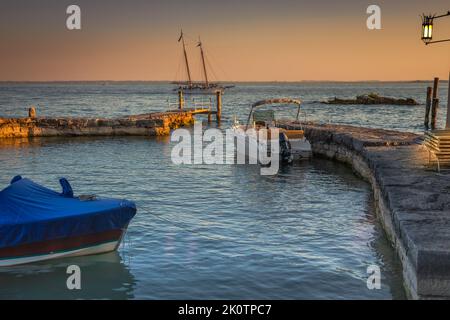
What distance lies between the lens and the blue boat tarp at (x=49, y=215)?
10.4 m

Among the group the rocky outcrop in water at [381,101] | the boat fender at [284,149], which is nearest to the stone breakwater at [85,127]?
the boat fender at [284,149]

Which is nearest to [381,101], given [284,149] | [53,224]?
[284,149]

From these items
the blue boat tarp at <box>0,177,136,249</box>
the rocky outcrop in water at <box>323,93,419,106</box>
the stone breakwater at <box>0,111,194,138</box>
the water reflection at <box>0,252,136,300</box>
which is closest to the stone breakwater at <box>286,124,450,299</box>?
the water reflection at <box>0,252,136,300</box>

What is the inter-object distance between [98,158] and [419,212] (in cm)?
1930

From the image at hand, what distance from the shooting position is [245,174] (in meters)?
22.4

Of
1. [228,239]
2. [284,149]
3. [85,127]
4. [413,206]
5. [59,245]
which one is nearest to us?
[413,206]

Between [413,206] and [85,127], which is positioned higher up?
[413,206]

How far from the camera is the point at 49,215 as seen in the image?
34.7 feet

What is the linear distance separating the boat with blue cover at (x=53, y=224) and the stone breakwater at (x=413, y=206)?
551 cm

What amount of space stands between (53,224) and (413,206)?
22.9ft

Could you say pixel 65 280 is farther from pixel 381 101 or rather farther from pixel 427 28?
pixel 381 101

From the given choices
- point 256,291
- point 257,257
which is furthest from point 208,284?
point 257,257

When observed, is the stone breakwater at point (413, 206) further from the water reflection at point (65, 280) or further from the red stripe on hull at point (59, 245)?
the red stripe on hull at point (59, 245)
